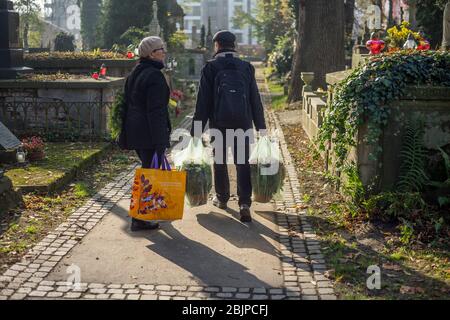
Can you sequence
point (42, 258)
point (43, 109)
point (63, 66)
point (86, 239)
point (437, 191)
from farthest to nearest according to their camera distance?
point (63, 66) → point (43, 109) → point (437, 191) → point (86, 239) → point (42, 258)

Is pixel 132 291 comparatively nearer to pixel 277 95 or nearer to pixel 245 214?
pixel 245 214

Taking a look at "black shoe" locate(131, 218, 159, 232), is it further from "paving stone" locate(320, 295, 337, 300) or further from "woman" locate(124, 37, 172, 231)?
"paving stone" locate(320, 295, 337, 300)

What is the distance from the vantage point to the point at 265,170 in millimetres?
6938

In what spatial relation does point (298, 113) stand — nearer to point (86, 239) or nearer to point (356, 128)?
point (356, 128)

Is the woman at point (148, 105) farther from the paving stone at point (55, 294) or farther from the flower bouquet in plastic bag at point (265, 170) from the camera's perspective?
the paving stone at point (55, 294)

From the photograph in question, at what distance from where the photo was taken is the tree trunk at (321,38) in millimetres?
17719

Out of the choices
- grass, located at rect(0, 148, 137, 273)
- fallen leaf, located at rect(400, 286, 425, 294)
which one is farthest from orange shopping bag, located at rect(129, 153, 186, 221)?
fallen leaf, located at rect(400, 286, 425, 294)

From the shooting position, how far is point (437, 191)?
20.9 feet

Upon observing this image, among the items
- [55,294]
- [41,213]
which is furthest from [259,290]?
[41,213]

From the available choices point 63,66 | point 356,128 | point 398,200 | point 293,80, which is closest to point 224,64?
point 356,128

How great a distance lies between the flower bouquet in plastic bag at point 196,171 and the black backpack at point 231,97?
1.60 feet

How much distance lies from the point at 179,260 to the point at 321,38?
542 inches

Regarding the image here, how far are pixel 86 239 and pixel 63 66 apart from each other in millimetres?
10354
